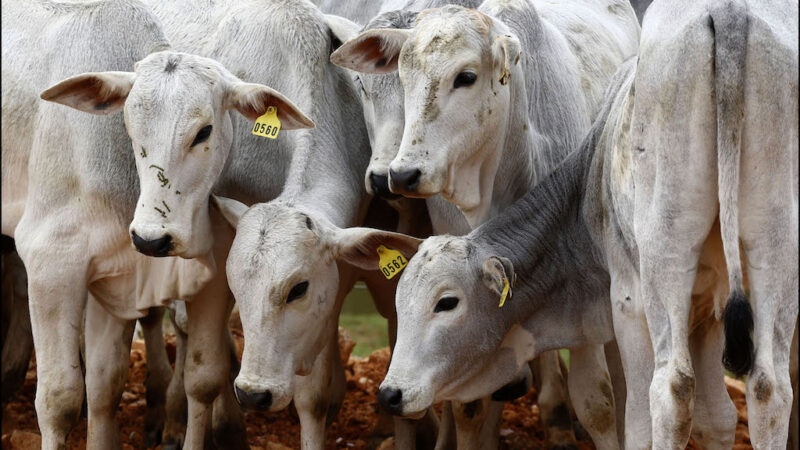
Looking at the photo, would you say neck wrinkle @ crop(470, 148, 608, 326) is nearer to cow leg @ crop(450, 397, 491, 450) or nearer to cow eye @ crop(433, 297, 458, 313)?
cow eye @ crop(433, 297, 458, 313)

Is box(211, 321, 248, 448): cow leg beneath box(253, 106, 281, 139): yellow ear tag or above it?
beneath

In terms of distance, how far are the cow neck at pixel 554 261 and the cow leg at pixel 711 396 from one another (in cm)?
44

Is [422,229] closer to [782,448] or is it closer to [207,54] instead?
[207,54]

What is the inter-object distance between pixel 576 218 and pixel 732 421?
111 cm

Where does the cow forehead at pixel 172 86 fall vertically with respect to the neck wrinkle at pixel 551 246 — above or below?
above

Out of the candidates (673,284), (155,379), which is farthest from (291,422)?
(673,284)

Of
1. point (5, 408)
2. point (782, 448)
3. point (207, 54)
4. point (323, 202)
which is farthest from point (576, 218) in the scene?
point (5, 408)

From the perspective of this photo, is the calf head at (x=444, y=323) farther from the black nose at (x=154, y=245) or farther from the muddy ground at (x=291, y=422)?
the muddy ground at (x=291, y=422)

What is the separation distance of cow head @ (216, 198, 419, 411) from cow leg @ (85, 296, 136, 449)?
1030mm

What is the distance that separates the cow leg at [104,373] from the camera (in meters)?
6.45

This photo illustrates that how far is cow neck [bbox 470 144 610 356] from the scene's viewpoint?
574cm

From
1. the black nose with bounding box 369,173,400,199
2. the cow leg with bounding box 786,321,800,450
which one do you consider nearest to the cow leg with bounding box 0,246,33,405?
the black nose with bounding box 369,173,400,199

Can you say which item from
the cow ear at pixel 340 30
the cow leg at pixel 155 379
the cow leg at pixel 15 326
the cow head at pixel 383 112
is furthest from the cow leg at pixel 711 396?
the cow leg at pixel 15 326

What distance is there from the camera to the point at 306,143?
6297mm
